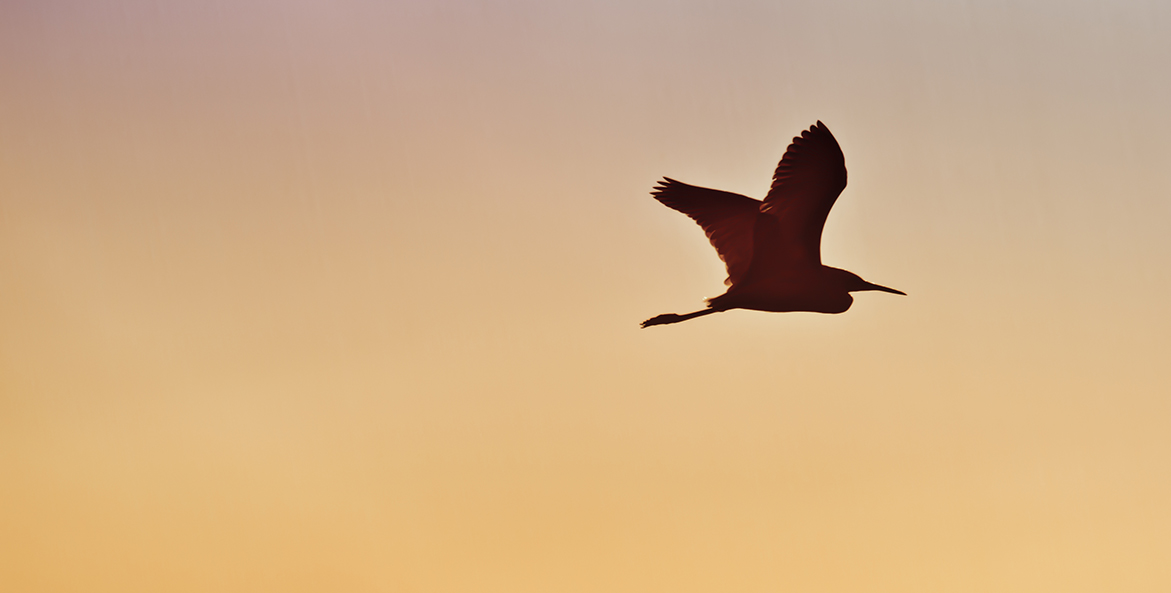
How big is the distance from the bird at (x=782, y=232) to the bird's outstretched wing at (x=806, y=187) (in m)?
0.01

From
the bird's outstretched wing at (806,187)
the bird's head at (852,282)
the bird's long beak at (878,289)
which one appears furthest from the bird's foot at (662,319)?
the bird's long beak at (878,289)

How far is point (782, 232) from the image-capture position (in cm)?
966

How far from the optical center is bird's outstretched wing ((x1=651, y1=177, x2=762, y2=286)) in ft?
33.4

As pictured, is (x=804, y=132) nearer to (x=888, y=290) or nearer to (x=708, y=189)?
(x=708, y=189)

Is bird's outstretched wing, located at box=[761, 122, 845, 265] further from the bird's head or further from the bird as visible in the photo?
the bird's head

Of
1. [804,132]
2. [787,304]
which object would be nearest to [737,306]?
[787,304]

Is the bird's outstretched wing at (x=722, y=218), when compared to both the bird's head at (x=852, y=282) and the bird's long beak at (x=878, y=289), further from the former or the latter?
the bird's long beak at (x=878, y=289)

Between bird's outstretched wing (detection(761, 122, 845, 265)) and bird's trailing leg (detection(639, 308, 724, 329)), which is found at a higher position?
bird's outstretched wing (detection(761, 122, 845, 265))

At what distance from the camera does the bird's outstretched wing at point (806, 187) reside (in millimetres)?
9047

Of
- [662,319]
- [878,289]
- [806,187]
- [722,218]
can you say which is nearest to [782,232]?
[806,187]

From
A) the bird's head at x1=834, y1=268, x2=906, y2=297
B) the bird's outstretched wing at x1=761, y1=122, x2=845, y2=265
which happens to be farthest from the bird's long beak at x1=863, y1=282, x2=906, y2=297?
the bird's outstretched wing at x1=761, y1=122, x2=845, y2=265

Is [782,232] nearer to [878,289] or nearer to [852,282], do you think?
[852,282]

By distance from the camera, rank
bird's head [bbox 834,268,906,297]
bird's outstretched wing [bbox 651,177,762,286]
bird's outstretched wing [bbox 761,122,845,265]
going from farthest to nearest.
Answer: bird's outstretched wing [bbox 651,177,762,286] < bird's head [bbox 834,268,906,297] < bird's outstretched wing [bbox 761,122,845,265]

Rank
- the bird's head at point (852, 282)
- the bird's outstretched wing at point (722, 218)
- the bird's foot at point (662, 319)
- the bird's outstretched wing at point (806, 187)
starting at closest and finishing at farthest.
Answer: the bird's outstretched wing at point (806, 187) < the bird's head at point (852, 282) < the bird's outstretched wing at point (722, 218) < the bird's foot at point (662, 319)
